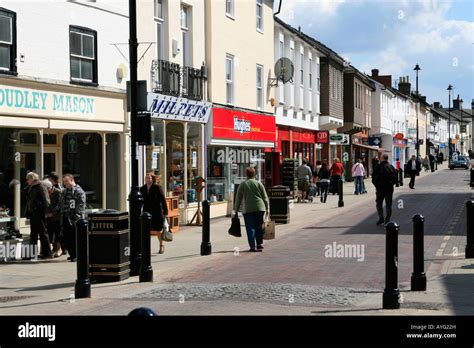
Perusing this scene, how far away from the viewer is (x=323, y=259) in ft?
47.1

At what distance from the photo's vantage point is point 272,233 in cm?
1752

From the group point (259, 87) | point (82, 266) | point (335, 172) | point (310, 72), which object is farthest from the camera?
point (310, 72)

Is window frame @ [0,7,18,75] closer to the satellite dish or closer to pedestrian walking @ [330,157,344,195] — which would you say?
the satellite dish

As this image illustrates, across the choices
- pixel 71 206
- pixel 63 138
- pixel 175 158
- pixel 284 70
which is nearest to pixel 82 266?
pixel 71 206

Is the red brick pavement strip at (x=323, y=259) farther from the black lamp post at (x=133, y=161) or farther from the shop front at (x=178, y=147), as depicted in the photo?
the shop front at (x=178, y=147)

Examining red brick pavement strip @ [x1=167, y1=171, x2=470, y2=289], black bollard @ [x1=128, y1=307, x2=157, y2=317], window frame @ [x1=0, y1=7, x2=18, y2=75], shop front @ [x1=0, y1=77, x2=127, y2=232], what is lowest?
red brick pavement strip @ [x1=167, y1=171, x2=470, y2=289]

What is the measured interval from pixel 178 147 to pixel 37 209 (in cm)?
817

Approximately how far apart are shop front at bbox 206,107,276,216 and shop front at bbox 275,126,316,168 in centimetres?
463

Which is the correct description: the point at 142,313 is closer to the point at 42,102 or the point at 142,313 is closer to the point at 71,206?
the point at 71,206

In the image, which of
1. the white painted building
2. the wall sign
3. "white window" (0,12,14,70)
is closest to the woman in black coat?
the white painted building

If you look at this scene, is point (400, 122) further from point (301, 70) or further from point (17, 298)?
point (17, 298)

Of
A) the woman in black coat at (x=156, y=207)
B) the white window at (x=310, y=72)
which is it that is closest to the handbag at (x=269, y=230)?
the woman in black coat at (x=156, y=207)

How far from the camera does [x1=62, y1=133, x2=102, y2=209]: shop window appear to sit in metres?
17.8
